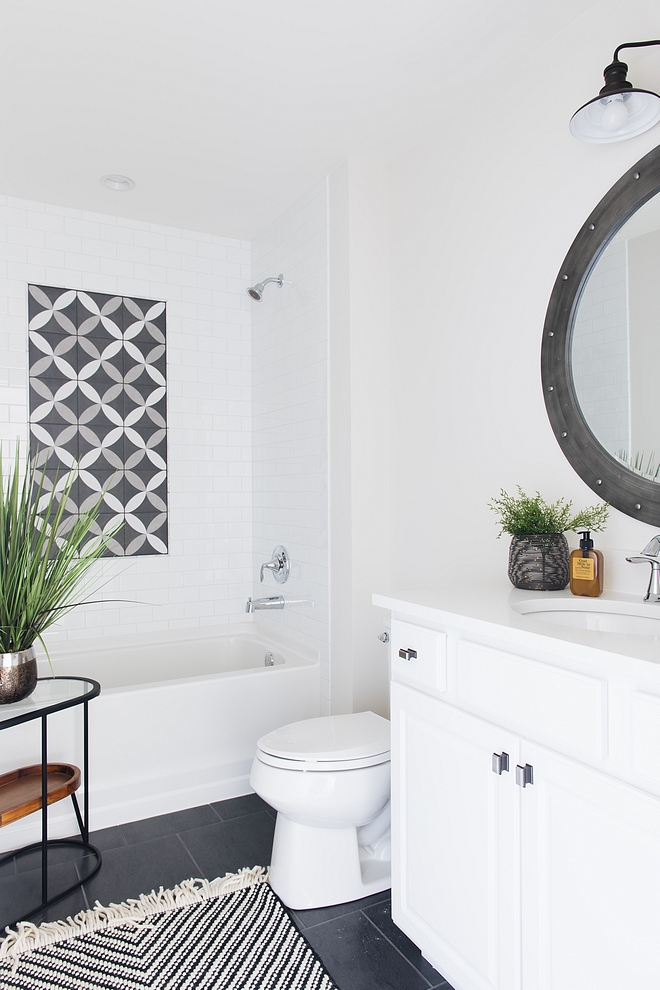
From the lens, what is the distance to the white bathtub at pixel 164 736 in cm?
242

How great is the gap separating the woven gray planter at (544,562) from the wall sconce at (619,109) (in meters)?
1.03

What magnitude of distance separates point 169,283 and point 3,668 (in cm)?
226

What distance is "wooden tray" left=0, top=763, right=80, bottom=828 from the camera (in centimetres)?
200

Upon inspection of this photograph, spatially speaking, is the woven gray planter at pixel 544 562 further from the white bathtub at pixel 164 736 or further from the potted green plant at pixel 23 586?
the white bathtub at pixel 164 736

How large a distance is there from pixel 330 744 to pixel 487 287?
1559 mm

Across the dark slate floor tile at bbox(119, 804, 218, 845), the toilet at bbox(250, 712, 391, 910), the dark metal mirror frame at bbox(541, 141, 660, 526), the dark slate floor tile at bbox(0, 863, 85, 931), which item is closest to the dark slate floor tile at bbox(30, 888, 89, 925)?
the dark slate floor tile at bbox(0, 863, 85, 931)

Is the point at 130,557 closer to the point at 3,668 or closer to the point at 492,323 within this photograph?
the point at 3,668

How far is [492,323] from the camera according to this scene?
88.7 inches

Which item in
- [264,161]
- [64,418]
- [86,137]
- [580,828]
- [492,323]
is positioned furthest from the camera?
[64,418]

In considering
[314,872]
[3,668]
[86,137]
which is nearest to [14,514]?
[3,668]

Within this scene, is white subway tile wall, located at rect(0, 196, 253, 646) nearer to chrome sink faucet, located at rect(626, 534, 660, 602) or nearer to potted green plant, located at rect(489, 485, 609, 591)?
potted green plant, located at rect(489, 485, 609, 591)

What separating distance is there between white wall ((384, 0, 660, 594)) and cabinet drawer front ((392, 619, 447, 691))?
0.54 m

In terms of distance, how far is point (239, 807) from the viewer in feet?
8.71

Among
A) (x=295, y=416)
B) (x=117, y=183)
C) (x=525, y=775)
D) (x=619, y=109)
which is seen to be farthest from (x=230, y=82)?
(x=525, y=775)
